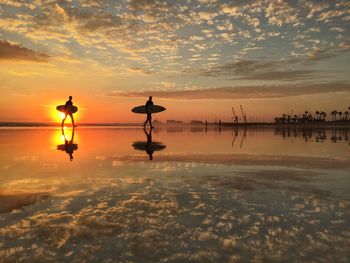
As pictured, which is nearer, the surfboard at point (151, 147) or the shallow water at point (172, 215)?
the shallow water at point (172, 215)

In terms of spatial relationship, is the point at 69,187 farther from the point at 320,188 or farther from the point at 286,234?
the point at 320,188

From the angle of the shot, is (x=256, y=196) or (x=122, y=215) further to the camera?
(x=256, y=196)

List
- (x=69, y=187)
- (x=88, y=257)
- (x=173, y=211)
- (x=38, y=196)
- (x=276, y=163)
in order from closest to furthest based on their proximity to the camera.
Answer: (x=88, y=257) → (x=173, y=211) → (x=38, y=196) → (x=69, y=187) → (x=276, y=163)

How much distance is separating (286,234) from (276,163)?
592cm

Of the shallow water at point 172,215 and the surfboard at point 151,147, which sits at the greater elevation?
the surfboard at point 151,147

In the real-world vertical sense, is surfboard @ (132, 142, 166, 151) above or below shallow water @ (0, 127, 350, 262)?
above

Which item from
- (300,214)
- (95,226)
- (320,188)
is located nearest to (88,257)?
(95,226)

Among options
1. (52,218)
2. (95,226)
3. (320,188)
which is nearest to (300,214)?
(320,188)

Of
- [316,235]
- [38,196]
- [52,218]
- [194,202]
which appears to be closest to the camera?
[316,235]

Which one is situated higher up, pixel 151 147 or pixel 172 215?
pixel 151 147

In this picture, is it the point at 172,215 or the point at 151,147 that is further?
the point at 151,147

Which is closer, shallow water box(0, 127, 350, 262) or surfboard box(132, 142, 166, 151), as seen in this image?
shallow water box(0, 127, 350, 262)

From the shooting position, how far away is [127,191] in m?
5.12

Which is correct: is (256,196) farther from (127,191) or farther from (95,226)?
(95,226)
